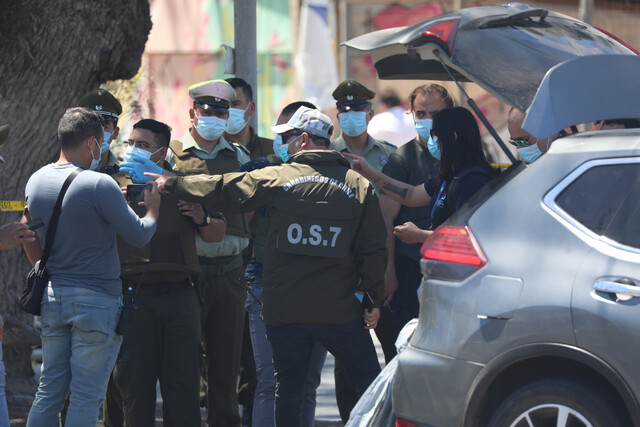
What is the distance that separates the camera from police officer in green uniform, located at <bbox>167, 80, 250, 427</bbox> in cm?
639

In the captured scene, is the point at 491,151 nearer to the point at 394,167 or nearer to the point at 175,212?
the point at 394,167

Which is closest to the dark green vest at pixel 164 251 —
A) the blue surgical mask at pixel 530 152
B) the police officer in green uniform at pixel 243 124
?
the police officer in green uniform at pixel 243 124

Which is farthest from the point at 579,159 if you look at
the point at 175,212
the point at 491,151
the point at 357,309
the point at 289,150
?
the point at 491,151

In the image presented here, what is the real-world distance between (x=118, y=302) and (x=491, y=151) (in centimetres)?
1019

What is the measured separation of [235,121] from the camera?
286 inches

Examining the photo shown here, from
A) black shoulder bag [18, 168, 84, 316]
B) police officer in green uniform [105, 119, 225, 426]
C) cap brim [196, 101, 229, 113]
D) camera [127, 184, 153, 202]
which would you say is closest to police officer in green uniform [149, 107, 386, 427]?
camera [127, 184, 153, 202]

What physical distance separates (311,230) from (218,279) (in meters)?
1.39

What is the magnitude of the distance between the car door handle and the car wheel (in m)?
0.42

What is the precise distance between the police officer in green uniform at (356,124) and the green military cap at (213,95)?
942 millimetres

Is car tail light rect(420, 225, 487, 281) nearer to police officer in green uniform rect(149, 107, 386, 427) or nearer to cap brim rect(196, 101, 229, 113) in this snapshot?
police officer in green uniform rect(149, 107, 386, 427)

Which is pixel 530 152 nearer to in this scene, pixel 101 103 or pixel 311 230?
pixel 311 230

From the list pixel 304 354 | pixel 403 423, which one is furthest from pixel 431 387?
pixel 304 354

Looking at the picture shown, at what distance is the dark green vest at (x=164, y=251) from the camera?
5723mm

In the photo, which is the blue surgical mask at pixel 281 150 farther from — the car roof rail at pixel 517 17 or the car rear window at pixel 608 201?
the car rear window at pixel 608 201
